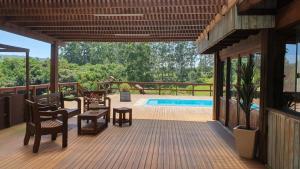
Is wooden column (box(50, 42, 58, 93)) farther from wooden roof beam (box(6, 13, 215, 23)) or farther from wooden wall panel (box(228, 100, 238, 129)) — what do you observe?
wooden wall panel (box(228, 100, 238, 129))

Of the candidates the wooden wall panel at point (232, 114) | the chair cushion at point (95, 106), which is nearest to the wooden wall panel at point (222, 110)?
the wooden wall panel at point (232, 114)

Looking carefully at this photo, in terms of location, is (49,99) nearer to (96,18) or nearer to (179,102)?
(96,18)

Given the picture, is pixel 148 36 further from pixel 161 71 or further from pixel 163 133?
pixel 161 71

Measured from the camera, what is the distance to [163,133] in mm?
6688

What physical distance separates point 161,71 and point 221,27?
2619 centimetres

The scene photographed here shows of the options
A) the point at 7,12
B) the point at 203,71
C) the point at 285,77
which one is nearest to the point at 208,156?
the point at 285,77

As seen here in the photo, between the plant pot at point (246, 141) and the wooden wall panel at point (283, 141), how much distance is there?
0.36m

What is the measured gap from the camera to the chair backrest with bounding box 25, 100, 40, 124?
16.1 feet

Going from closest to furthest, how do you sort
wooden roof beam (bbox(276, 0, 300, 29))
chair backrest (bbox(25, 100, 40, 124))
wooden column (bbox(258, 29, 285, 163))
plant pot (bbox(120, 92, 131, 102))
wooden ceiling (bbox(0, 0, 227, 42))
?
wooden roof beam (bbox(276, 0, 300, 29))
wooden column (bbox(258, 29, 285, 163))
chair backrest (bbox(25, 100, 40, 124))
wooden ceiling (bbox(0, 0, 227, 42))
plant pot (bbox(120, 92, 131, 102))

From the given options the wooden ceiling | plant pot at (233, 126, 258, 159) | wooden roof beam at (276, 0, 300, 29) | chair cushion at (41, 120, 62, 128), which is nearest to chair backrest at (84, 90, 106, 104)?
the wooden ceiling

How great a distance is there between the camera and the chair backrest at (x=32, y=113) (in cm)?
492

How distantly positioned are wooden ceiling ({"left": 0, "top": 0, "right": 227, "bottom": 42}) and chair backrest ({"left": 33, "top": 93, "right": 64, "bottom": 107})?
163 cm

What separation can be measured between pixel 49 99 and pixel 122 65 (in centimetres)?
2032

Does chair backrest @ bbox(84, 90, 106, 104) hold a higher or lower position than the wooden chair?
higher
